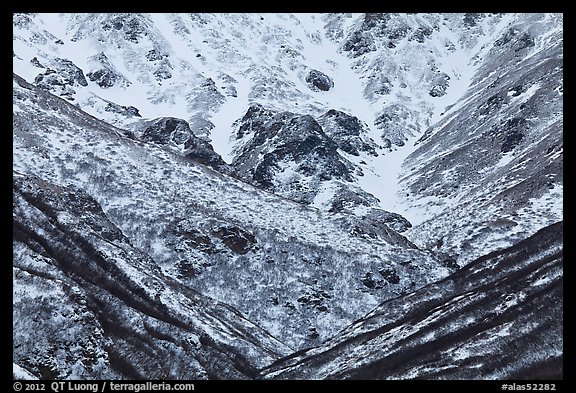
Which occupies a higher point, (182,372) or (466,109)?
(466,109)

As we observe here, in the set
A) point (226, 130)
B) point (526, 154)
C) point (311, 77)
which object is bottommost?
point (226, 130)

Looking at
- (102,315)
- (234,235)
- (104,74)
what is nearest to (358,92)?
(104,74)

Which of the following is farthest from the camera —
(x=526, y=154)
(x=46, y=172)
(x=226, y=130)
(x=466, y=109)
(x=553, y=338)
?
(x=466, y=109)

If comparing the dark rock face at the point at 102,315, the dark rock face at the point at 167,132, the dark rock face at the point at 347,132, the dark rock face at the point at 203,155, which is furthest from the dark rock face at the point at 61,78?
the dark rock face at the point at 102,315

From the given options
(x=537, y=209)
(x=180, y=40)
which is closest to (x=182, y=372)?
(x=537, y=209)

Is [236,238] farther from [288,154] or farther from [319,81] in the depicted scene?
[319,81]

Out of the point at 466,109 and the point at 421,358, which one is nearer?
the point at 421,358

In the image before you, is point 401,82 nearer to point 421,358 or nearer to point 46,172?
point 46,172
